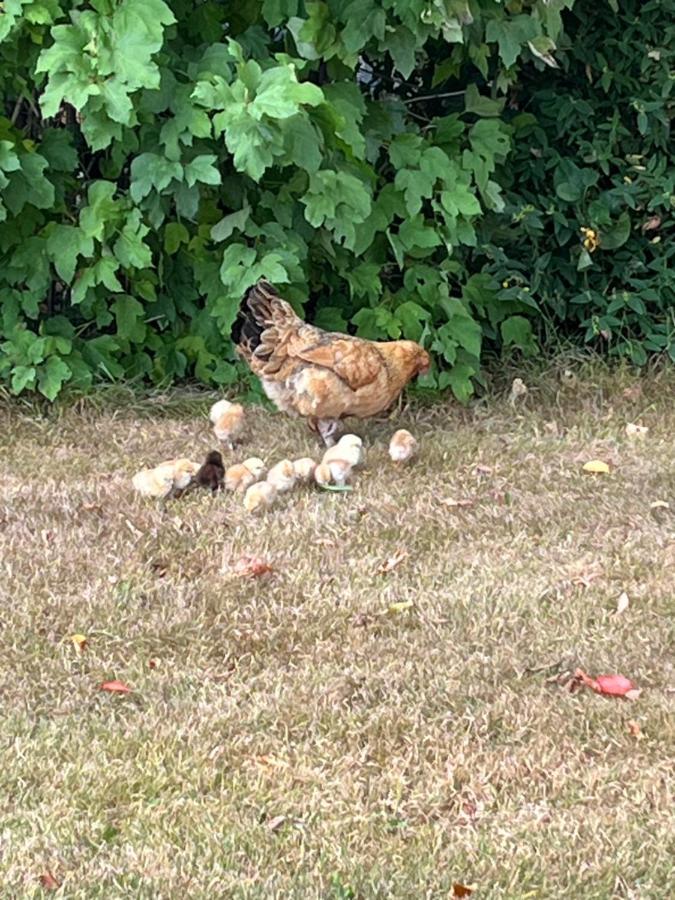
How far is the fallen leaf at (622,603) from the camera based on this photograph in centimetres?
301

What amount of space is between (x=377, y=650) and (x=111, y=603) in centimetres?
73

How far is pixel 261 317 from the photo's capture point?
4.26 m

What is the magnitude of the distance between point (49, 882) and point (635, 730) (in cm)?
122

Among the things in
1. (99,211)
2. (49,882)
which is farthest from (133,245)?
(49,882)

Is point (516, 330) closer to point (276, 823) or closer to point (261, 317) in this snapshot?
point (261, 317)

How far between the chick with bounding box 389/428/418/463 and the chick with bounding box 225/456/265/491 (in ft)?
1.70

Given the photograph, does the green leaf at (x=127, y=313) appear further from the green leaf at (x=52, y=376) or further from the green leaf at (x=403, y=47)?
the green leaf at (x=403, y=47)

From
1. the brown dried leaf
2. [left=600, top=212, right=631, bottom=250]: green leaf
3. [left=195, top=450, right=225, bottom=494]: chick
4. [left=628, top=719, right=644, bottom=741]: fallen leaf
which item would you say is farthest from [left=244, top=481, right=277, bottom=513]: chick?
the brown dried leaf

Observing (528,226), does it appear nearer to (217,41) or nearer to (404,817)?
(217,41)

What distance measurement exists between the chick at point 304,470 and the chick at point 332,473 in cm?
2

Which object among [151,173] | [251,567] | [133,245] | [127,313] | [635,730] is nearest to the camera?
[635,730]

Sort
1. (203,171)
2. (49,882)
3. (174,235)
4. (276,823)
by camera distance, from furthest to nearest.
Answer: (174,235) < (203,171) < (276,823) < (49,882)

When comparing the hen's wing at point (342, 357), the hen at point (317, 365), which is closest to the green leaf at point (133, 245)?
the hen at point (317, 365)

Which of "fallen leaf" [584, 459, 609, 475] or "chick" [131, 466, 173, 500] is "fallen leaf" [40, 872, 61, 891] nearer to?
"chick" [131, 466, 173, 500]
